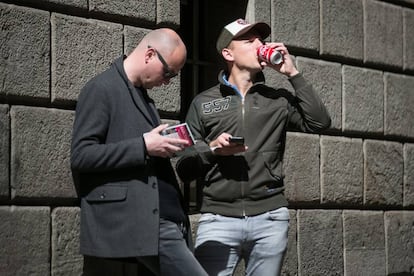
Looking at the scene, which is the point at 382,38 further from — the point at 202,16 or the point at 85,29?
the point at 85,29

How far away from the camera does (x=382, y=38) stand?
7.54 metres

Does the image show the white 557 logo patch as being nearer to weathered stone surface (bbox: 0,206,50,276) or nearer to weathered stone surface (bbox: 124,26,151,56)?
weathered stone surface (bbox: 124,26,151,56)

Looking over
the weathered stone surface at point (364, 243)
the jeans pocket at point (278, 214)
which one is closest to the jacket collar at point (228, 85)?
the jeans pocket at point (278, 214)

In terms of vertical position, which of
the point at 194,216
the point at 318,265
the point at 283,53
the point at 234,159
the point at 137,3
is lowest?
the point at 318,265

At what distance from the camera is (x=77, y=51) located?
5.13m

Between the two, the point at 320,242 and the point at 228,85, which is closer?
the point at 228,85

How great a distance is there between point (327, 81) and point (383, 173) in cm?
105

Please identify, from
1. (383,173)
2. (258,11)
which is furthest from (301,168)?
(258,11)

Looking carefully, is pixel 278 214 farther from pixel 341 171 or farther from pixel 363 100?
pixel 363 100

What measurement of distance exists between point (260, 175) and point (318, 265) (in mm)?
2182

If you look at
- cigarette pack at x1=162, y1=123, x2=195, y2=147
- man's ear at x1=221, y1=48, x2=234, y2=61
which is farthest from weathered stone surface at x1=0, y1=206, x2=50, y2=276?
man's ear at x1=221, y1=48, x2=234, y2=61

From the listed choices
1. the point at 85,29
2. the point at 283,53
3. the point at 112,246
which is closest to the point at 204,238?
the point at 112,246

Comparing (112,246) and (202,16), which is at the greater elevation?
(202,16)

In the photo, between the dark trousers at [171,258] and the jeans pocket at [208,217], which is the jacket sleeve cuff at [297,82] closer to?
the jeans pocket at [208,217]
